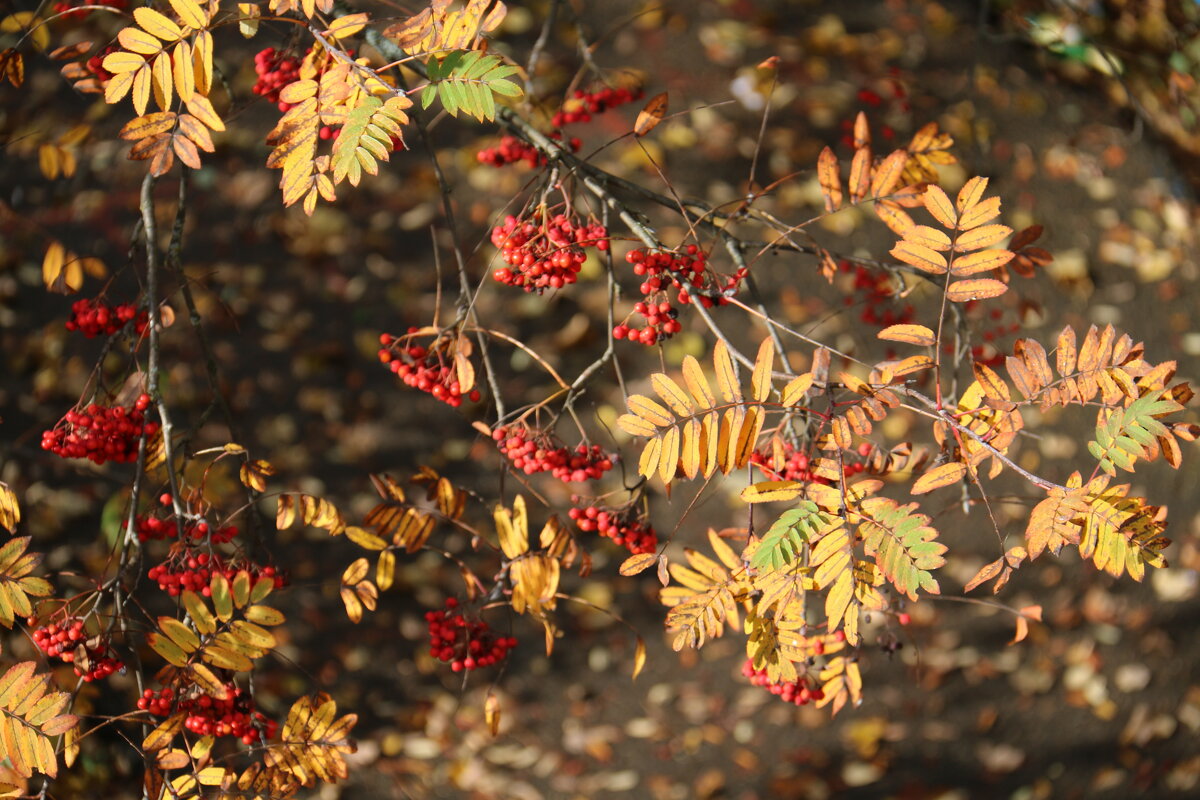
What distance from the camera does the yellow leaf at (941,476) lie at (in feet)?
2.66

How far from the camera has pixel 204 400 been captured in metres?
2.00

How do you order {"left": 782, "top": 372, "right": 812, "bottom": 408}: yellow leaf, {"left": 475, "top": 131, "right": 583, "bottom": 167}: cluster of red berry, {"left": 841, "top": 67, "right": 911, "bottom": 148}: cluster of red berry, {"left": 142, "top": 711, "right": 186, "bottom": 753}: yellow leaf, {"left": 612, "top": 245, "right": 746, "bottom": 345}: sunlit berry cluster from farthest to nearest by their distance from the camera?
{"left": 841, "top": 67, "right": 911, "bottom": 148}: cluster of red berry < {"left": 475, "top": 131, "right": 583, "bottom": 167}: cluster of red berry < {"left": 142, "top": 711, "right": 186, "bottom": 753}: yellow leaf < {"left": 612, "top": 245, "right": 746, "bottom": 345}: sunlit berry cluster < {"left": 782, "top": 372, "right": 812, "bottom": 408}: yellow leaf

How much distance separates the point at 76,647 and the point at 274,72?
755 millimetres

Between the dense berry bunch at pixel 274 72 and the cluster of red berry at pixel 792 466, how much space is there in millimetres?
732

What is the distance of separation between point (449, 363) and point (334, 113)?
1.55 ft

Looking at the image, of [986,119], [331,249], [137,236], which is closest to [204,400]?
[331,249]

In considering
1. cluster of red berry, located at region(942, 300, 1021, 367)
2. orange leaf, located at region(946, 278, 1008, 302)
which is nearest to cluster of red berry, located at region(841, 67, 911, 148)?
cluster of red berry, located at region(942, 300, 1021, 367)

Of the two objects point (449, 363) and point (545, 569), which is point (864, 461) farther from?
point (449, 363)

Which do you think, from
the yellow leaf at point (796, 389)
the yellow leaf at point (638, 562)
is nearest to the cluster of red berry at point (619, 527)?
the yellow leaf at point (638, 562)

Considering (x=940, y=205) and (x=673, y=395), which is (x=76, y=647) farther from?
(x=940, y=205)

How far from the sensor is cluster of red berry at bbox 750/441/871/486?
93 cm

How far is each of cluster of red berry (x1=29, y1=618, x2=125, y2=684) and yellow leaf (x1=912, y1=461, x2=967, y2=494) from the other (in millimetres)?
917

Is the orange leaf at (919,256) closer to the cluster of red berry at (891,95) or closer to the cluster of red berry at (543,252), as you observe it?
the cluster of red berry at (543,252)

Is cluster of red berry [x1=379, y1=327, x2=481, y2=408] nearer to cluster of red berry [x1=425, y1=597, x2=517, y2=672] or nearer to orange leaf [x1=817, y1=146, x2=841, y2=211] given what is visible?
cluster of red berry [x1=425, y1=597, x2=517, y2=672]
